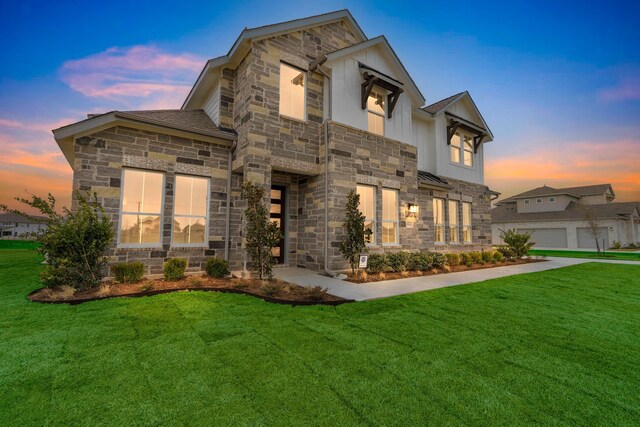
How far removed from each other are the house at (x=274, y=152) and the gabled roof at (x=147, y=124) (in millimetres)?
34

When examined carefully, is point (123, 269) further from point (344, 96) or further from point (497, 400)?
point (344, 96)

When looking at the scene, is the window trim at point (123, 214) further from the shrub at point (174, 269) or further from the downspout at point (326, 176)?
the downspout at point (326, 176)

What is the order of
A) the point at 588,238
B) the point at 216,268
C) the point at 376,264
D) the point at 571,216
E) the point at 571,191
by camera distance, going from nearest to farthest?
the point at 216,268 → the point at 376,264 → the point at 588,238 → the point at 571,216 → the point at 571,191

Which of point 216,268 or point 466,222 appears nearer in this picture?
point 216,268

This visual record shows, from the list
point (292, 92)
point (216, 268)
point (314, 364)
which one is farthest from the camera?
point (292, 92)

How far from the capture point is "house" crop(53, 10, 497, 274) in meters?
6.87

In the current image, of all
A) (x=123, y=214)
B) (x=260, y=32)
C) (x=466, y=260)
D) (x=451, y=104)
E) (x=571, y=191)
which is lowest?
(x=466, y=260)

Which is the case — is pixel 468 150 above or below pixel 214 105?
above

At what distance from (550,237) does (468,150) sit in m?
22.3

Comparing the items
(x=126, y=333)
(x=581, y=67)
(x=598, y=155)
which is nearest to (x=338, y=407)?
(x=126, y=333)

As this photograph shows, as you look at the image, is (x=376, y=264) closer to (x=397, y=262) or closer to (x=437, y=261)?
(x=397, y=262)

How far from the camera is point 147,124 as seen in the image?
681 cm

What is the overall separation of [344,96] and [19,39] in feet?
36.1

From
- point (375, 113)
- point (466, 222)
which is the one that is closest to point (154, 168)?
point (375, 113)
